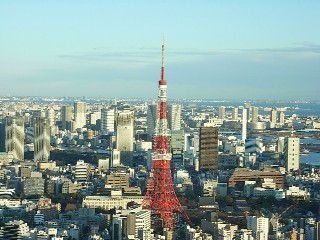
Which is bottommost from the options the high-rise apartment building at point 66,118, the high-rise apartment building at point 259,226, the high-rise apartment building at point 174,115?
the high-rise apartment building at point 66,118

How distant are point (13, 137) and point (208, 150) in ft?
17.2

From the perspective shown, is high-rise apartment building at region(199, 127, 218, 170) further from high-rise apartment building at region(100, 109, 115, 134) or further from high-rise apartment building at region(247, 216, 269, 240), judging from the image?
high-rise apartment building at region(100, 109, 115, 134)

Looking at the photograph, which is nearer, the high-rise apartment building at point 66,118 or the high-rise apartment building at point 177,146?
the high-rise apartment building at point 177,146

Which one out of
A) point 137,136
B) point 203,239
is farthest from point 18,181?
point 137,136

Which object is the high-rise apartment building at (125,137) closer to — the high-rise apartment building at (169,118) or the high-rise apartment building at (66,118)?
the high-rise apartment building at (169,118)

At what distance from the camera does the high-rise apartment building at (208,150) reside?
60.7ft

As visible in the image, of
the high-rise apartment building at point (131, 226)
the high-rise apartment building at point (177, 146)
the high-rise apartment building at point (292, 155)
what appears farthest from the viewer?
the high-rise apartment building at point (177, 146)

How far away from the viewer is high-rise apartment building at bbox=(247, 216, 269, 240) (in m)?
10.2

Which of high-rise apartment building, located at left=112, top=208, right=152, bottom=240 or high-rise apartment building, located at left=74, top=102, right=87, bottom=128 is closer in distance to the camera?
high-rise apartment building, located at left=112, top=208, right=152, bottom=240

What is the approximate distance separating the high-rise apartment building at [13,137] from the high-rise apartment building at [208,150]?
4.69m

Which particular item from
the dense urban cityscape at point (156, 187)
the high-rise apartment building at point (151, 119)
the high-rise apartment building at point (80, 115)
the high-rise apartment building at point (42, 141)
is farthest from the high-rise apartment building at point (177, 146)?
the high-rise apartment building at point (80, 115)

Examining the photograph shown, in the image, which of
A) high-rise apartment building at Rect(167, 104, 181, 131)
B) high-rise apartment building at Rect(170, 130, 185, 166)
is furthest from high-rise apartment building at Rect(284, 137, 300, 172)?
high-rise apartment building at Rect(167, 104, 181, 131)

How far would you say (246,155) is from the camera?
20.9 metres

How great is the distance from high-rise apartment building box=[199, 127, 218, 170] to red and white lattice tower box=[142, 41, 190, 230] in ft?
18.2
